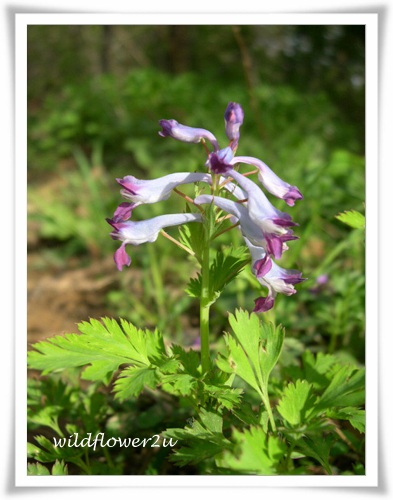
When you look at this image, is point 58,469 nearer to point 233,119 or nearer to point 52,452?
point 52,452

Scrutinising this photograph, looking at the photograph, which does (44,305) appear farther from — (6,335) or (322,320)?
(322,320)

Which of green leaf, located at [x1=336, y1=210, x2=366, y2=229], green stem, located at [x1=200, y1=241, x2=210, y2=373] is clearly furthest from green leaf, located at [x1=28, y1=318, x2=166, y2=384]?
green leaf, located at [x1=336, y1=210, x2=366, y2=229]

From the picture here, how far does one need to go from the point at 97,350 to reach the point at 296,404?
0.55 meters

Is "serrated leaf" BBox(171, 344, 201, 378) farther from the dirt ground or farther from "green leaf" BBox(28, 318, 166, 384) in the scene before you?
the dirt ground

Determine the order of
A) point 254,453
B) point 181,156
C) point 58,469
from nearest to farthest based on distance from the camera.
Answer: point 254,453 → point 58,469 → point 181,156

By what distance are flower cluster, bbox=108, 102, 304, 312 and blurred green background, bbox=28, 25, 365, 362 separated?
0.48 feet

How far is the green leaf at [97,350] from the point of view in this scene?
3.73 ft

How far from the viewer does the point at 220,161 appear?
39.0 inches

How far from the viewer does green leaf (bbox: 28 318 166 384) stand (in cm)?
114

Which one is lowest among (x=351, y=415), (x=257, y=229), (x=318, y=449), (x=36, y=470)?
(x=36, y=470)

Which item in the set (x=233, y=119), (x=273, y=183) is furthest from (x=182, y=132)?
(x=273, y=183)

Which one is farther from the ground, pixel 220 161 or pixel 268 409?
pixel 220 161
